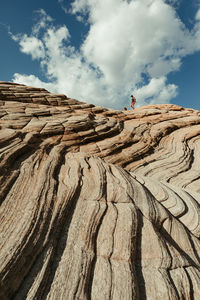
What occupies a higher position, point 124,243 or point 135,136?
point 135,136

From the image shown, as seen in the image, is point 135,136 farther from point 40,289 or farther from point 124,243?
point 40,289

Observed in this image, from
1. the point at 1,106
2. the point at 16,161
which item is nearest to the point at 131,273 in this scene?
the point at 16,161

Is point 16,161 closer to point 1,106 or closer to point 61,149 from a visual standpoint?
point 61,149

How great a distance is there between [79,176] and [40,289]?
5990mm

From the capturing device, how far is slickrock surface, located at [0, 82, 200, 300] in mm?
6096

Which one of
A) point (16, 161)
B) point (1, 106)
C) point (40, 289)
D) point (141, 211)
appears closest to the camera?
point (40, 289)

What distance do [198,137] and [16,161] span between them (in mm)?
21047

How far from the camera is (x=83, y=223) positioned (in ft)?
26.8

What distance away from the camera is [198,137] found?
23.3m

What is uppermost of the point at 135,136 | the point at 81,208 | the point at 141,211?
the point at 135,136

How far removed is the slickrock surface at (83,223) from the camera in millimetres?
6096

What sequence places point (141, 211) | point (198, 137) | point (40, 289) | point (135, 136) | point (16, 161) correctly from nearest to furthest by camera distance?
point (40, 289) < point (141, 211) < point (16, 161) < point (135, 136) < point (198, 137)

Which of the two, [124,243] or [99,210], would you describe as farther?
[99,210]

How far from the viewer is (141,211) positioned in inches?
382
